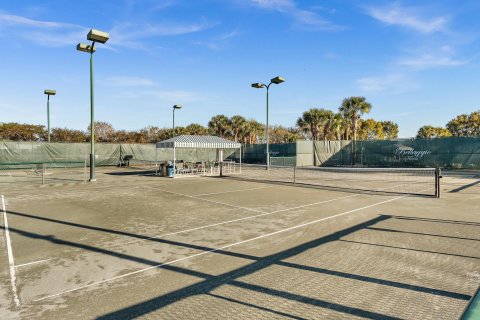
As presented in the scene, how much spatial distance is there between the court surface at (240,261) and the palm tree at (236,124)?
48.2m

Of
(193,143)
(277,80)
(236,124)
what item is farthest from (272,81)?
(236,124)

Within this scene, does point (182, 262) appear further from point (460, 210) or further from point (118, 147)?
point (118, 147)

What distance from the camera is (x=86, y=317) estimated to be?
3.77m

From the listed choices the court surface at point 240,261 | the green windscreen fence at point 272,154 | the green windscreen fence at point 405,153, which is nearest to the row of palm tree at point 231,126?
the green windscreen fence at point 272,154

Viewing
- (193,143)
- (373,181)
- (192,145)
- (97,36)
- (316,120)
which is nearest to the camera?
(97,36)

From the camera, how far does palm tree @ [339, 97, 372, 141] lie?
46938 millimetres

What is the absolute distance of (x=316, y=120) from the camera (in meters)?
49.6

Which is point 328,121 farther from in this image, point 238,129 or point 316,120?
point 238,129

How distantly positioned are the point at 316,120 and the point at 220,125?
18.2m

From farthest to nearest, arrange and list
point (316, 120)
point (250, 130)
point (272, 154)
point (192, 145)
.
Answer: point (250, 130)
point (316, 120)
point (272, 154)
point (192, 145)

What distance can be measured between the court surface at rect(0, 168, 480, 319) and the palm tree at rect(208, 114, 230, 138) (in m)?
48.4

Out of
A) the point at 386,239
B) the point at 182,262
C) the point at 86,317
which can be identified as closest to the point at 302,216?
the point at 386,239

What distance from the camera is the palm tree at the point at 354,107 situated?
1848 inches

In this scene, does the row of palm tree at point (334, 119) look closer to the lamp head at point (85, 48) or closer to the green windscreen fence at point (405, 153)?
the green windscreen fence at point (405, 153)
